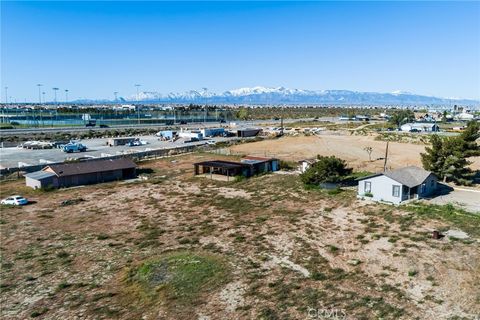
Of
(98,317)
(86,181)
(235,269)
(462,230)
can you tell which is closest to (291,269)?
(235,269)

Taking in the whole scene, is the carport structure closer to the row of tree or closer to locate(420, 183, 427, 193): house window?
locate(420, 183, 427, 193): house window

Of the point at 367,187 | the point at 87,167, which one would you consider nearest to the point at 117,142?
the point at 87,167

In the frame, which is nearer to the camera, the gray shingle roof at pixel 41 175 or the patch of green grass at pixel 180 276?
the patch of green grass at pixel 180 276

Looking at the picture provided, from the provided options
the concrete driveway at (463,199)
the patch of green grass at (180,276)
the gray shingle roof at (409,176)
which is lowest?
the patch of green grass at (180,276)

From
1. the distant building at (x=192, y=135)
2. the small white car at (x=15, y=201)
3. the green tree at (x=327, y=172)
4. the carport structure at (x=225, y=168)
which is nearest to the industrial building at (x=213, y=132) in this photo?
the distant building at (x=192, y=135)

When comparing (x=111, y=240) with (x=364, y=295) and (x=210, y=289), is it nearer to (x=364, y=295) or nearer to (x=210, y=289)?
(x=210, y=289)

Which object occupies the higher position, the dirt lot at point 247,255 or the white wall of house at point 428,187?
the white wall of house at point 428,187

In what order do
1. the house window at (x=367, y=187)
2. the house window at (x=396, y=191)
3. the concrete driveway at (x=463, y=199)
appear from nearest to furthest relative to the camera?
the concrete driveway at (x=463, y=199) → the house window at (x=396, y=191) → the house window at (x=367, y=187)

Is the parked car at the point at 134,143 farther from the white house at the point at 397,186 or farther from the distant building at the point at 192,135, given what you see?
the white house at the point at 397,186
